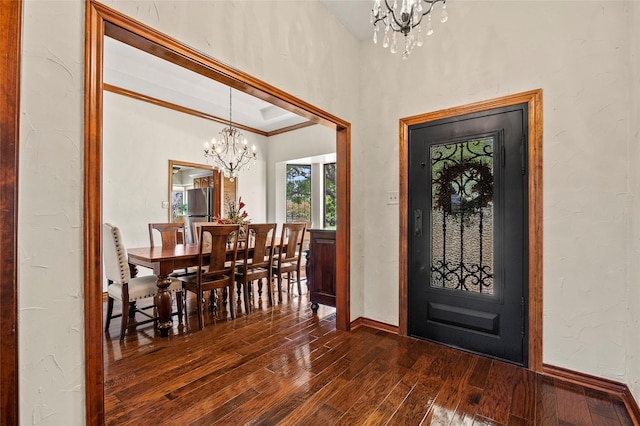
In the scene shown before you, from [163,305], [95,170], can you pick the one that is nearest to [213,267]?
[163,305]

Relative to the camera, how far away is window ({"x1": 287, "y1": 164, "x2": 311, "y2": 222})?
21.3 feet

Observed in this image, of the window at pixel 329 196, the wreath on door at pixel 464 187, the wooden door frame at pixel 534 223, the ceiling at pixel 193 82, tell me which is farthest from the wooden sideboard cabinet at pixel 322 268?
the window at pixel 329 196

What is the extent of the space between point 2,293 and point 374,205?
2.67 metres

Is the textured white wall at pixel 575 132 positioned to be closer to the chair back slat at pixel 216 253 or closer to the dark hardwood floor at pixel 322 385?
the dark hardwood floor at pixel 322 385

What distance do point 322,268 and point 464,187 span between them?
5.54 ft

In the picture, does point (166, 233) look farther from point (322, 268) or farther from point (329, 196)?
point (329, 196)

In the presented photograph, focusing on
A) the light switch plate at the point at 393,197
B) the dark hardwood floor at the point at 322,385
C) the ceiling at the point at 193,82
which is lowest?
the dark hardwood floor at the point at 322,385

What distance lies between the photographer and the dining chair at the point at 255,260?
11.1ft

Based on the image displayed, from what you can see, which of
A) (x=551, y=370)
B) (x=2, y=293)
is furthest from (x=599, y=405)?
(x=2, y=293)

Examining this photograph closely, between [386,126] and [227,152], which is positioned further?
[227,152]

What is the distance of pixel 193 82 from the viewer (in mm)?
4344

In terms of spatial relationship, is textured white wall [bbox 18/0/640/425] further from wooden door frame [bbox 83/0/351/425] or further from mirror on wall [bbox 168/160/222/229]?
mirror on wall [bbox 168/160/222/229]

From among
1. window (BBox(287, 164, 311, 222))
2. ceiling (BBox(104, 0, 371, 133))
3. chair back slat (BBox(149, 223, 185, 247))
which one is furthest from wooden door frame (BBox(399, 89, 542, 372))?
window (BBox(287, 164, 311, 222))

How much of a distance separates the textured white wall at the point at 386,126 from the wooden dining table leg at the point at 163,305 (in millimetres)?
1530
